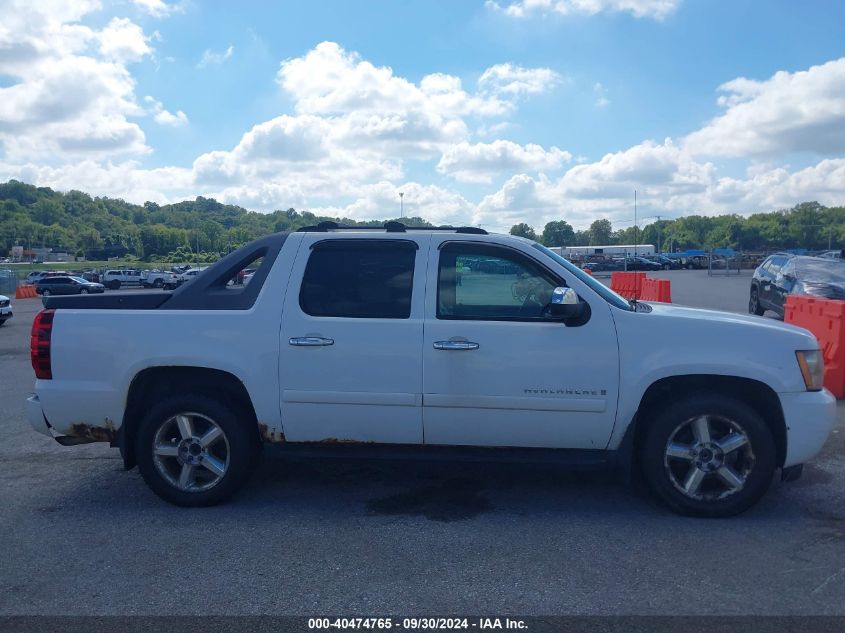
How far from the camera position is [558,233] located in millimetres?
9883

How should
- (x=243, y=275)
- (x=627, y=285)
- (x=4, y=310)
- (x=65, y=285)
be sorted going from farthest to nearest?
1. (x=65, y=285)
2. (x=4, y=310)
3. (x=627, y=285)
4. (x=243, y=275)

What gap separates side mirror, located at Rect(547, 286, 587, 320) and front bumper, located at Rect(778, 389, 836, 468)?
4.66 feet

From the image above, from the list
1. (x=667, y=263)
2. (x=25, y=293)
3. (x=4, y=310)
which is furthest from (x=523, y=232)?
(x=667, y=263)

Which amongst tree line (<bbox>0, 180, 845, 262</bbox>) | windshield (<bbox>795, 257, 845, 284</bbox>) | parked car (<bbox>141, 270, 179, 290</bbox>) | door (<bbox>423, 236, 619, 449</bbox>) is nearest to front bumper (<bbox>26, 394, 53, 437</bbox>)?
door (<bbox>423, 236, 619, 449</bbox>)

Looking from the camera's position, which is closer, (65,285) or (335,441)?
(335,441)

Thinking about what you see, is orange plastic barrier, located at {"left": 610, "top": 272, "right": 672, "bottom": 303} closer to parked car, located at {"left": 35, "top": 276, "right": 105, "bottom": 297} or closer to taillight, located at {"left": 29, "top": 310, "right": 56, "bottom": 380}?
taillight, located at {"left": 29, "top": 310, "right": 56, "bottom": 380}

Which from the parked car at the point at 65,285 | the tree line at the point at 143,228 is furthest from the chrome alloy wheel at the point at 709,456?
the parked car at the point at 65,285

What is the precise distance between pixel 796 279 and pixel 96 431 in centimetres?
1379

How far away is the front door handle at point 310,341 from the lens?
4.94 m

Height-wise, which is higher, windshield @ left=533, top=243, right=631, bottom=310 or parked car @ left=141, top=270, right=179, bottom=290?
windshield @ left=533, top=243, right=631, bottom=310

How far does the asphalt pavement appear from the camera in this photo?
3.75m

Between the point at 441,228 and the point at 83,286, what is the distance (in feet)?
146

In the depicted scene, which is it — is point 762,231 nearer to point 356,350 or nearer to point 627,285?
point 627,285

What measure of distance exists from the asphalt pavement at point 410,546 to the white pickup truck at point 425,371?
14.7 inches
